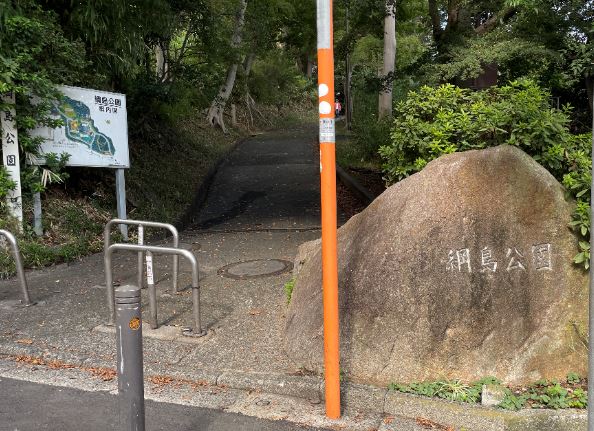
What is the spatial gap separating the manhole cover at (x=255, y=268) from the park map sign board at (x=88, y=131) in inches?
123

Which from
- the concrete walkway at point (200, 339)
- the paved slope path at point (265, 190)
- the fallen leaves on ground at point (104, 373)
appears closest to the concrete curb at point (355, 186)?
the paved slope path at point (265, 190)

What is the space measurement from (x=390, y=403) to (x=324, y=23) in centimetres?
252

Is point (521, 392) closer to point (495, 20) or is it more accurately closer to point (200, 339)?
point (200, 339)

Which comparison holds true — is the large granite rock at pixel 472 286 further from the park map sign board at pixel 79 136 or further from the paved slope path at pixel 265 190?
the paved slope path at pixel 265 190

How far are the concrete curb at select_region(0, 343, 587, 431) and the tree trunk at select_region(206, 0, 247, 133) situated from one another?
50.2 ft

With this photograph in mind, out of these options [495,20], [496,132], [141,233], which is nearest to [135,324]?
[141,233]

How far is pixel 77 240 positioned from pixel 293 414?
5.94 meters

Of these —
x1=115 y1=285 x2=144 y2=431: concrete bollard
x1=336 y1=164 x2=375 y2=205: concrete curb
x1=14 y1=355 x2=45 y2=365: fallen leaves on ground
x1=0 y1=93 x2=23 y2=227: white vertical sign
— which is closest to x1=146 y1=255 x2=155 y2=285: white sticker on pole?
x1=14 y1=355 x2=45 y2=365: fallen leaves on ground

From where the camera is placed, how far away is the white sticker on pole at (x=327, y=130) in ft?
11.0

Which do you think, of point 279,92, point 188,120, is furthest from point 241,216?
point 279,92

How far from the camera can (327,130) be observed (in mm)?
→ 3379

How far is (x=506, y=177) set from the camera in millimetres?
4160

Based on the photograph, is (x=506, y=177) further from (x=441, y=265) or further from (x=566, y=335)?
(x=566, y=335)

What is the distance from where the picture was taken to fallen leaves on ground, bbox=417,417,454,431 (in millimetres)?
3580
